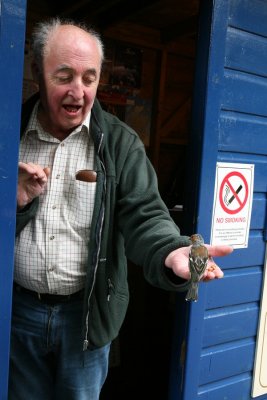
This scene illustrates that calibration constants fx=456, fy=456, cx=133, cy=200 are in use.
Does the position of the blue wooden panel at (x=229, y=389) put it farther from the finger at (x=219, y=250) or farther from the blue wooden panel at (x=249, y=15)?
the blue wooden panel at (x=249, y=15)

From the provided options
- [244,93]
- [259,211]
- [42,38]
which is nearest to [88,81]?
[42,38]

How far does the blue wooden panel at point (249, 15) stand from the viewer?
82.7 inches

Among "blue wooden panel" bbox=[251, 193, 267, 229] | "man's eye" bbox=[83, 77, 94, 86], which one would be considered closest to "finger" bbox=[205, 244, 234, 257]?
"man's eye" bbox=[83, 77, 94, 86]

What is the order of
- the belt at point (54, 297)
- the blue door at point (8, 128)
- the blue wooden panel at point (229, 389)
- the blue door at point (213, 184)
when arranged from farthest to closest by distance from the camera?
the blue wooden panel at point (229, 389) → the blue door at point (213, 184) → the belt at point (54, 297) → the blue door at point (8, 128)

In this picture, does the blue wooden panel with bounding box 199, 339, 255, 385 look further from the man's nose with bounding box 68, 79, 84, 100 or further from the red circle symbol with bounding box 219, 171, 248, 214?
the man's nose with bounding box 68, 79, 84, 100

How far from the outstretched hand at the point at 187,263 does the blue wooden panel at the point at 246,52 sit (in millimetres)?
1058

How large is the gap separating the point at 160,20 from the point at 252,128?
7.45 feet

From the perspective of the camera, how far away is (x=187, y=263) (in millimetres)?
1402

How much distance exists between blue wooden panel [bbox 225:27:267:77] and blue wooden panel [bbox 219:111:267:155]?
0.73ft

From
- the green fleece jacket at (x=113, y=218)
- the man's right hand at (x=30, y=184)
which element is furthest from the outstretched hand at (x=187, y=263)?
the man's right hand at (x=30, y=184)

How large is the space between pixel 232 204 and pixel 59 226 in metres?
0.92

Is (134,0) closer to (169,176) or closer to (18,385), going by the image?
(169,176)

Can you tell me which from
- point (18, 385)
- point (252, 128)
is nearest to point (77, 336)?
point (18, 385)

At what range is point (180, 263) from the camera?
4.61 ft
